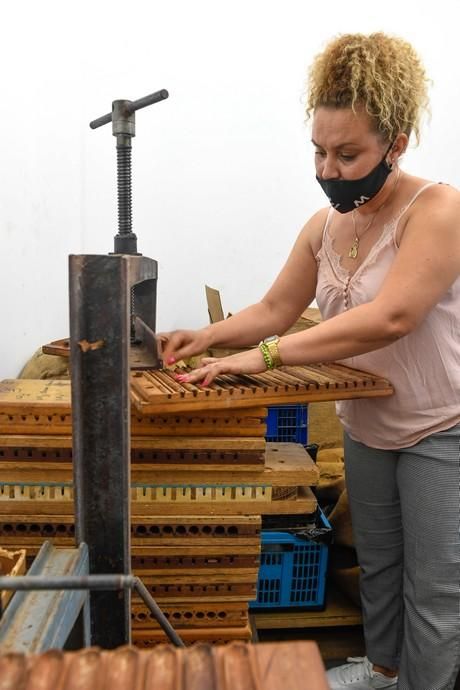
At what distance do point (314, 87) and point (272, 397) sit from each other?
690mm

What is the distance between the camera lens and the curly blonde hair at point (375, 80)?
3.96ft

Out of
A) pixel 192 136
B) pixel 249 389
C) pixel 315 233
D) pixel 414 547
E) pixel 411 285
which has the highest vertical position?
pixel 192 136

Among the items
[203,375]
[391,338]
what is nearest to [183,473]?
[203,375]

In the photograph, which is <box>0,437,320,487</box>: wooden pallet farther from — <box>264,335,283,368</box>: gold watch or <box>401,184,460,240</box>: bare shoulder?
<box>401,184,460,240</box>: bare shoulder

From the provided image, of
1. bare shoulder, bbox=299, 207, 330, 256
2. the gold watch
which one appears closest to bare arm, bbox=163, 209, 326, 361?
bare shoulder, bbox=299, 207, 330, 256

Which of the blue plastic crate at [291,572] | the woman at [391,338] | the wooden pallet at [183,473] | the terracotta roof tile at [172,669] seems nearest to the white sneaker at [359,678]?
the woman at [391,338]

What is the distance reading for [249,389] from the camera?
4.05ft

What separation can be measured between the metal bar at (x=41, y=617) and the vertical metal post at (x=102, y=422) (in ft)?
0.25

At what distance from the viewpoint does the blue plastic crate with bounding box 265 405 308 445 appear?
213 centimetres

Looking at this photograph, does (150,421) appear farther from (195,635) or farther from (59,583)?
(59,583)

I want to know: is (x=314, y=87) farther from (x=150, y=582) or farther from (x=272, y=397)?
(x=150, y=582)

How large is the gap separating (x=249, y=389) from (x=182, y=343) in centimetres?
35

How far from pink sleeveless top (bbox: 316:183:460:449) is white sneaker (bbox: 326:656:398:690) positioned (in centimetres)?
72

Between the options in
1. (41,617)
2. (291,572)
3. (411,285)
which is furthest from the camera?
(291,572)
